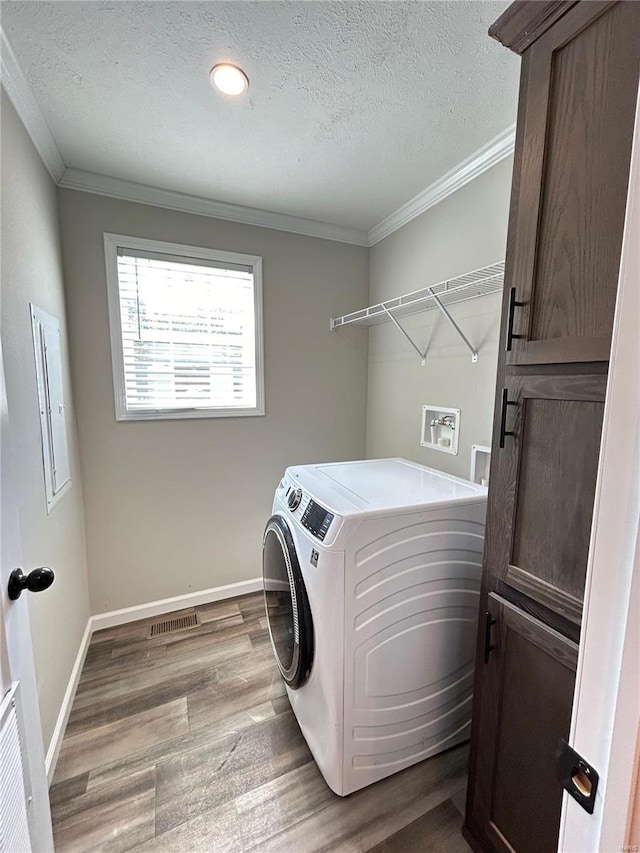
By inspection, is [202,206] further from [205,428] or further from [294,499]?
[294,499]

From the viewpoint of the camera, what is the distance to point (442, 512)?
1266 millimetres

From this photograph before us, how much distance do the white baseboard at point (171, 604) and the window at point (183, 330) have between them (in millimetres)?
1183

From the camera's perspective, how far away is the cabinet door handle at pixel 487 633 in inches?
40.5

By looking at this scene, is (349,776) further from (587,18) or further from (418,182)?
(418,182)

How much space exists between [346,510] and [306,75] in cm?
148

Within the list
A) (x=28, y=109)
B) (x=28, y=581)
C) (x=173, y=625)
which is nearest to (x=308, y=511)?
(x=28, y=581)

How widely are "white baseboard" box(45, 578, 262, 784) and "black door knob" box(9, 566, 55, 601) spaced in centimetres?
119

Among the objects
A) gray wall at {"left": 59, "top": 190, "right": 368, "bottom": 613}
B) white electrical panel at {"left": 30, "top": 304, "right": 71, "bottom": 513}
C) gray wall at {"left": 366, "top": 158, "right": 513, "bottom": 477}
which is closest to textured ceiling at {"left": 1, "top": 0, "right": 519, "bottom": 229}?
gray wall at {"left": 366, "top": 158, "right": 513, "bottom": 477}

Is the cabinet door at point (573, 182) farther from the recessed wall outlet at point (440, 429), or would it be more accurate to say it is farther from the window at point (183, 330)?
the window at point (183, 330)

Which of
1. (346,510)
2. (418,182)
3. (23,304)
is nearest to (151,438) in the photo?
(23,304)

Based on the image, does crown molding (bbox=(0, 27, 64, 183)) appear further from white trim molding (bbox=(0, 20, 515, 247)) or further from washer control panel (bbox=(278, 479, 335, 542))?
washer control panel (bbox=(278, 479, 335, 542))

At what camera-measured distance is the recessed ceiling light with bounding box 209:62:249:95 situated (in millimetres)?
Result: 1211

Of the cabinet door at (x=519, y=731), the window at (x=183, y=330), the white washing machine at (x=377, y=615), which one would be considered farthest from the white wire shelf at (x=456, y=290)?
the cabinet door at (x=519, y=731)

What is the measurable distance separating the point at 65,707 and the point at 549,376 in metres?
2.25
